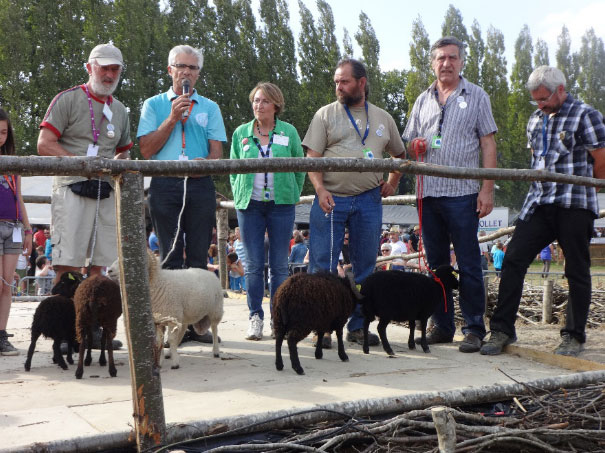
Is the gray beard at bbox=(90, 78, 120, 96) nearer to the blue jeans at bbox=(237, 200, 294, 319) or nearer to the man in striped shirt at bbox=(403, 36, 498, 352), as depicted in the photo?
the blue jeans at bbox=(237, 200, 294, 319)

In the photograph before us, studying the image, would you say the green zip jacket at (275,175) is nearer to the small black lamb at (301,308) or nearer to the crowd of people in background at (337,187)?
the crowd of people in background at (337,187)

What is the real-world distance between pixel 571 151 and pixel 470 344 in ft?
5.17

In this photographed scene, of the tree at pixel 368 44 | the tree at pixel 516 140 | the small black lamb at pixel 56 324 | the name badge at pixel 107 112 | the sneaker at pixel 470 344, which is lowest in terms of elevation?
the sneaker at pixel 470 344

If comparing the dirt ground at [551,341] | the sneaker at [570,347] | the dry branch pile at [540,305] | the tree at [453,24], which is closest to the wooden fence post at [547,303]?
the dry branch pile at [540,305]

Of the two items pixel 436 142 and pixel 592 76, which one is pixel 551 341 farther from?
pixel 592 76

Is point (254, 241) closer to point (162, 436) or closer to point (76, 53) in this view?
point (162, 436)

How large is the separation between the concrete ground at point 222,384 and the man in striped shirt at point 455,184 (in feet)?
1.12

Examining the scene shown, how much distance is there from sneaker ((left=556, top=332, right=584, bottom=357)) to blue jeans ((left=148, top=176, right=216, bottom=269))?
2.72 m

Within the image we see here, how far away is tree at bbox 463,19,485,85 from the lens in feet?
147

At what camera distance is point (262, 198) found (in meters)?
5.10

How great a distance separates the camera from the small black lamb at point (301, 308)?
4.06 meters

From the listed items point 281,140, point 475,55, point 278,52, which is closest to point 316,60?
point 278,52

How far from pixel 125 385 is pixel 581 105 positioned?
3.64 meters

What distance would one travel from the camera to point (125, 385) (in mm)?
3645
